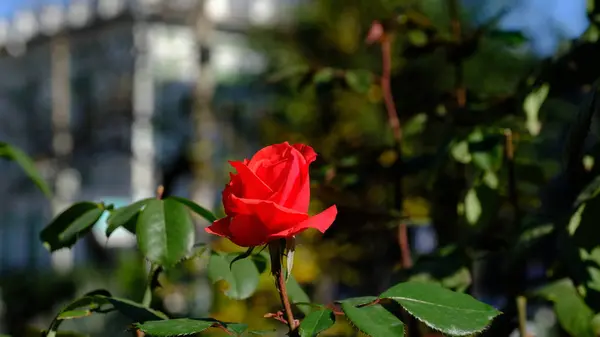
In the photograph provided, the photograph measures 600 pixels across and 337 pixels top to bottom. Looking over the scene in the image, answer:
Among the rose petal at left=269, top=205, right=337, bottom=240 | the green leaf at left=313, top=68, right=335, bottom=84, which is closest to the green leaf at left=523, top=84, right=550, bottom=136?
the green leaf at left=313, top=68, right=335, bottom=84

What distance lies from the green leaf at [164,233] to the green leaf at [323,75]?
536mm

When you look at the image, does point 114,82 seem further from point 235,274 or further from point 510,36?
point 235,274

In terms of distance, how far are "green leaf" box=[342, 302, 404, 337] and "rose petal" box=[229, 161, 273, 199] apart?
0.37 feet

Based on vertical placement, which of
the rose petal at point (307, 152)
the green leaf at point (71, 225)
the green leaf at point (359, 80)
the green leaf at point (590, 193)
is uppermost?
the green leaf at point (359, 80)

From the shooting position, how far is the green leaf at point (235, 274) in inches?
36.9

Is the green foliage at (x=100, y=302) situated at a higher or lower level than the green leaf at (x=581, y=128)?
lower

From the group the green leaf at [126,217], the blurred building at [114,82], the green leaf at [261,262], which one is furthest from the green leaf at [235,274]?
the blurred building at [114,82]

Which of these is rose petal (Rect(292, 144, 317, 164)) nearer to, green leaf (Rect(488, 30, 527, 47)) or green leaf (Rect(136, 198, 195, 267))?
green leaf (Rect(136, 198, 195, 267))

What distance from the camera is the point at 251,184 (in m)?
0.70

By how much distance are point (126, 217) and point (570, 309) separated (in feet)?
1.91

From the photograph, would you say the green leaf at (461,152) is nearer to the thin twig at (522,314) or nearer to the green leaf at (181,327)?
the thin twig at (522,314)

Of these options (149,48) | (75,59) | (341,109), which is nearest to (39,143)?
(75,59)

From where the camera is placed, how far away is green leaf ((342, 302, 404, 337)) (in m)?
0.67

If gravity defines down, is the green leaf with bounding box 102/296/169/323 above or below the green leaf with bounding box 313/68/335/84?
below
